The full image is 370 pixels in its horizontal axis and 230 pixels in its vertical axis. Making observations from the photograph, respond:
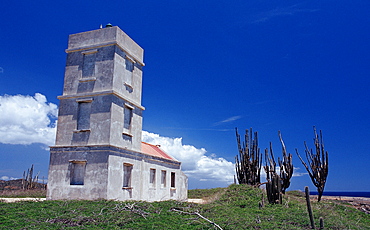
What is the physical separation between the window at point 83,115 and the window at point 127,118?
7.35 ft

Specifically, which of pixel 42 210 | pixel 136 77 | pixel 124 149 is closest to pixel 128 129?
pixel 124 149

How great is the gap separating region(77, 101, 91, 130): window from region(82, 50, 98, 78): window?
185 centimetres

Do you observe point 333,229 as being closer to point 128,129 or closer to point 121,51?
point 128,129

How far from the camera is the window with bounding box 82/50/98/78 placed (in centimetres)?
1986

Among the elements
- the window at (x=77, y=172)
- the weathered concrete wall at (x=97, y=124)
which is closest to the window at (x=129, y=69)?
the weathered concrete wall at (x=97, y=124)

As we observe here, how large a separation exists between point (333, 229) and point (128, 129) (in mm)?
13144

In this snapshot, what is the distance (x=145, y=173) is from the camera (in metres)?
21.3

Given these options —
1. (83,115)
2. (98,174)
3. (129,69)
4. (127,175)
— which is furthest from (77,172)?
(129,69)

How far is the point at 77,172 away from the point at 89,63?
6.73m

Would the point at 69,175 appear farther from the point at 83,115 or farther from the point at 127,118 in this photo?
the point at 127,118

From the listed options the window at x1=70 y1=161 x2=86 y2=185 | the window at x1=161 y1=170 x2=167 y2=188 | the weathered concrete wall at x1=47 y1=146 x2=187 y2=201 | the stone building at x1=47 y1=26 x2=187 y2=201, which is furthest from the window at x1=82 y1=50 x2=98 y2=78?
the window at x1=161 y1=170 x2=167 y2=188

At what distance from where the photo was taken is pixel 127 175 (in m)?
19.8

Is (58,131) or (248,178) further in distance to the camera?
(248,178)

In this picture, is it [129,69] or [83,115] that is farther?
[129,69]
